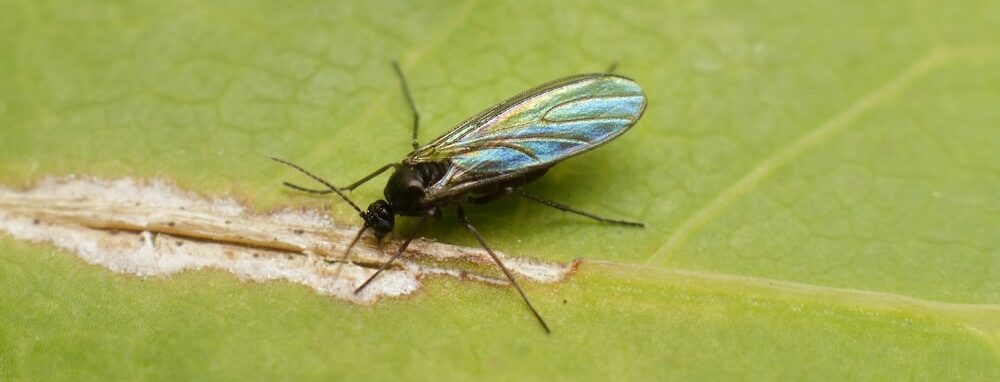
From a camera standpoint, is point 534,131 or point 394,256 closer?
point 394,256

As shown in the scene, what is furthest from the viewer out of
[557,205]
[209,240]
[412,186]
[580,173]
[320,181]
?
[580,173]

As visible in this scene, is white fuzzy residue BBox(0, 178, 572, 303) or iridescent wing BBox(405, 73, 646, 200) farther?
iridescent wing BBox(405, 73, 646, 200)

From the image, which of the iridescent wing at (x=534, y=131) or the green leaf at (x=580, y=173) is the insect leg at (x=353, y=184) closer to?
the green leaf at (x=580, y=173)

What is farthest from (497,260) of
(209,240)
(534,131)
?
(209,240)

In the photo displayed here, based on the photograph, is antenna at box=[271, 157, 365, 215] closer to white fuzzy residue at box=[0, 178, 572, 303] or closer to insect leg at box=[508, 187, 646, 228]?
white fuzzy residue at box=[0, 178, 572, 303]

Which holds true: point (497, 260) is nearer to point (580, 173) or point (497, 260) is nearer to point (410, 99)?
point (580, 173)

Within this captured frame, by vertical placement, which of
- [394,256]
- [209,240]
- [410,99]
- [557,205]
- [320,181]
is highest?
→ [410,99]

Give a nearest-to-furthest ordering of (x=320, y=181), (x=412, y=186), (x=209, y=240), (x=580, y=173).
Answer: (x=209, y=240) → (x=412, y=186) → (x=320, y=181) → (x=580, y=173)

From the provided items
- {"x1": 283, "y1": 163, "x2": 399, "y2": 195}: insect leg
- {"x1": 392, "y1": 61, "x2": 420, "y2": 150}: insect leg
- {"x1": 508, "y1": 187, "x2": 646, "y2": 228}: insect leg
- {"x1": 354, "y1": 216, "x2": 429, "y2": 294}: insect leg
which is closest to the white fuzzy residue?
{"x1": 354, "y1": 216, "x2": 429, "y2": 294}: insect leg

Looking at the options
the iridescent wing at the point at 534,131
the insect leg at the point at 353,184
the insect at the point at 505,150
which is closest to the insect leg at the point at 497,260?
the insect at the point at 505,150
